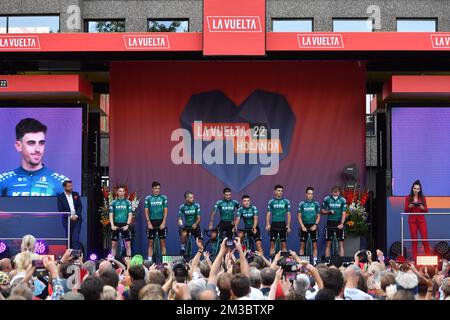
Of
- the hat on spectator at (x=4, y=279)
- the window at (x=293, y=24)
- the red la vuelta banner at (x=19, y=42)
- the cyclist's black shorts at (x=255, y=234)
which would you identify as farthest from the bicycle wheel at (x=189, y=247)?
the window at (x=293, y=24)

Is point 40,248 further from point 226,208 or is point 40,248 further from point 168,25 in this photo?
point 168,25

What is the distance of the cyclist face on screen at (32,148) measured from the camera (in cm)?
1836

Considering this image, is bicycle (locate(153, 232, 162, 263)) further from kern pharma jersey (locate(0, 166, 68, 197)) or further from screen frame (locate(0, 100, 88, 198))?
kern pharma jersey (locate(0, 166, 68, 197))

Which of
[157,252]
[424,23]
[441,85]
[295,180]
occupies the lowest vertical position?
[157,252]

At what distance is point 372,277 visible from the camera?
9391 millimetres

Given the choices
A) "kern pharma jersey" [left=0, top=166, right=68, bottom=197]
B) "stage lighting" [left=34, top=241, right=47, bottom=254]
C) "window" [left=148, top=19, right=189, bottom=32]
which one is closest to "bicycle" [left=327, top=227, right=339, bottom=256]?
"kern pharma jersey" [left=0, top=166, right=68, bottom=197]

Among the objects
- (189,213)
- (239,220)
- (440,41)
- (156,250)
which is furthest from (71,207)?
(440,41)

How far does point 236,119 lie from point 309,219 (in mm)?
3051

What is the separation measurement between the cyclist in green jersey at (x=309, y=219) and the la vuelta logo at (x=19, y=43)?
6.78m

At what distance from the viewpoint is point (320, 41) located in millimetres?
17312
